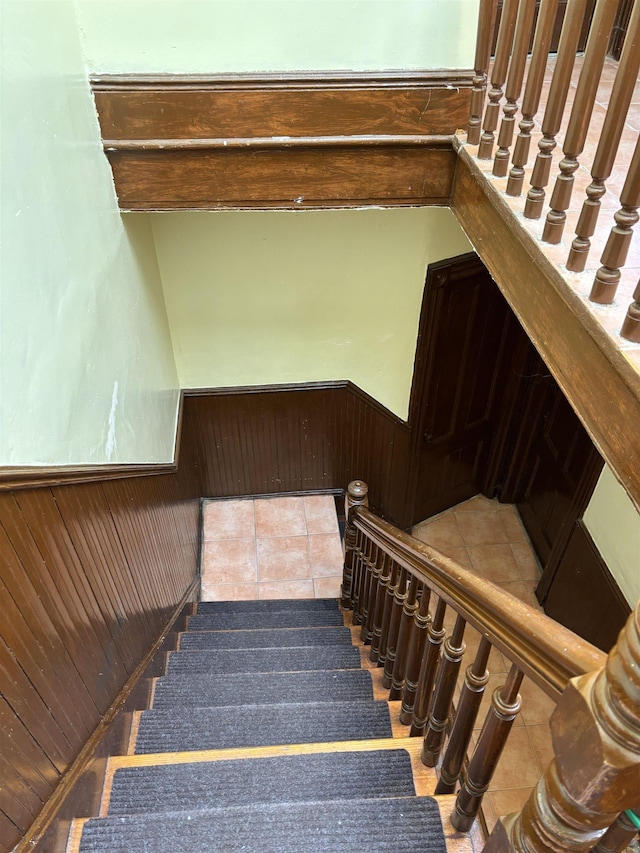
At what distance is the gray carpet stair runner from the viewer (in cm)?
152

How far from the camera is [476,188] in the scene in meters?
2.21

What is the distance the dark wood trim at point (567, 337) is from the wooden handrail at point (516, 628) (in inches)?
17.0

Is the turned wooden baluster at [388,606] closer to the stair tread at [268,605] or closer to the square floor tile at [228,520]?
the stair tread at [268,605]

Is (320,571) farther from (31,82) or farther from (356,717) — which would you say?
(31,82)

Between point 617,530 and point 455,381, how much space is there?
4.45ft

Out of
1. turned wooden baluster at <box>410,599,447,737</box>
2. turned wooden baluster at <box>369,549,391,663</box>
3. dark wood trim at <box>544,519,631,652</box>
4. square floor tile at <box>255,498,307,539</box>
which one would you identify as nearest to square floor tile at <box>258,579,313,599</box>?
square floor tile at <box>255,498,307,539</box>

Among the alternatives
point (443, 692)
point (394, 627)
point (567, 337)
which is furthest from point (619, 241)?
point (394, 627)

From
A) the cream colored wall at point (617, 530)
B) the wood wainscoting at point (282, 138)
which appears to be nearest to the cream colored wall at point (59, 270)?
the wood wainscoting at point (282, 138)

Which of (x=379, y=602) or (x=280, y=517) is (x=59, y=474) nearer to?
(x=379, y=602)

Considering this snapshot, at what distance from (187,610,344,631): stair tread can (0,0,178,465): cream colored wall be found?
1.23m

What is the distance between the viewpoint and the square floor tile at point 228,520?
4.53m

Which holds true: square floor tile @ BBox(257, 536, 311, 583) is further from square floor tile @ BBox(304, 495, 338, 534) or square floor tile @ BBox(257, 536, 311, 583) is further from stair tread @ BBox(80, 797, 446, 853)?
stair tread @ BBox(80, 797, 446, 853)

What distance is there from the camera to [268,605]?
385 cm

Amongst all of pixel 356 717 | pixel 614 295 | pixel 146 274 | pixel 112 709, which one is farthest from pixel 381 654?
pixel 146 274
